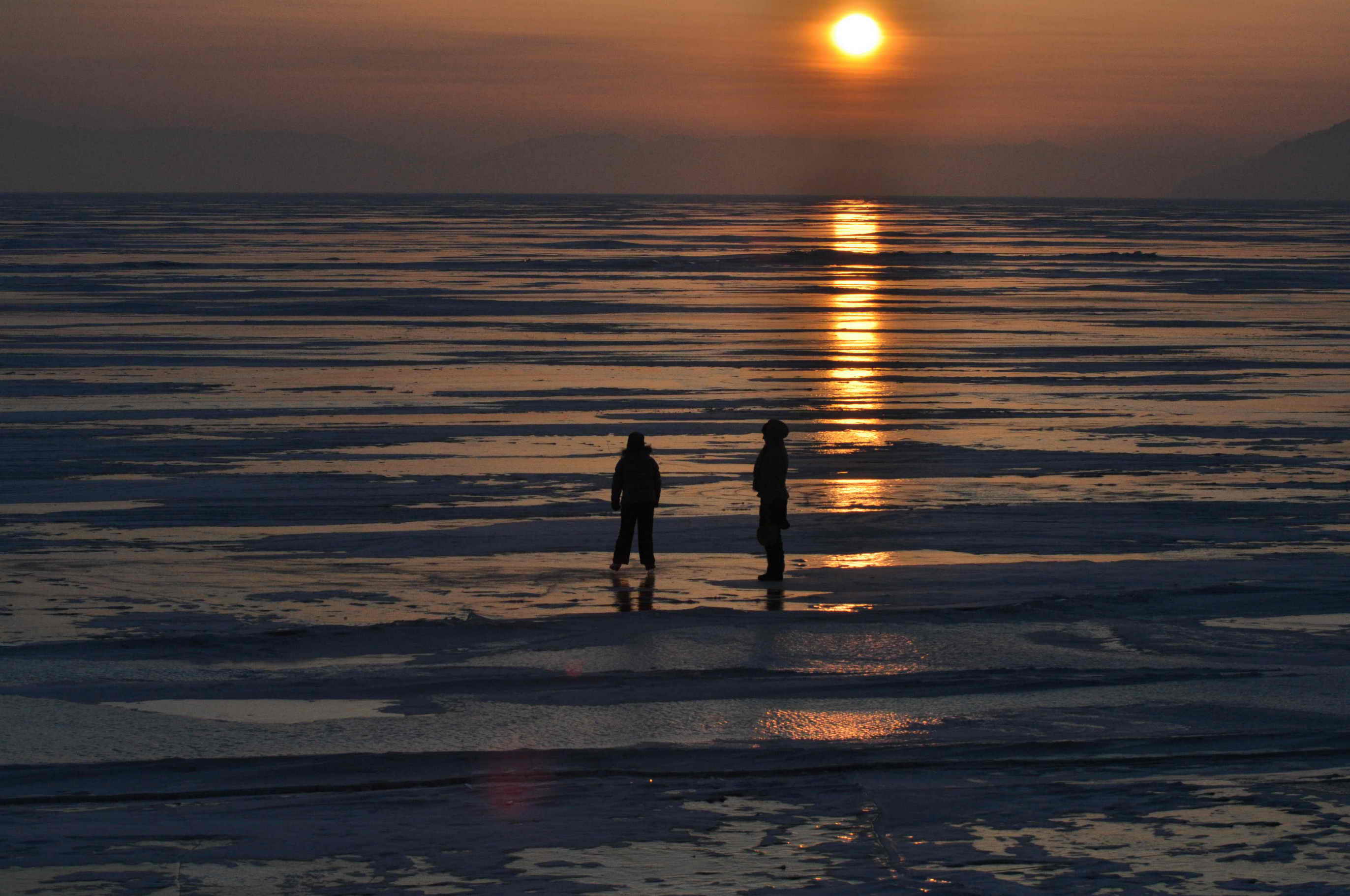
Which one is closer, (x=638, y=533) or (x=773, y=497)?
(x=773, y=497)

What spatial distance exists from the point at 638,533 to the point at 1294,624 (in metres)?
4.70

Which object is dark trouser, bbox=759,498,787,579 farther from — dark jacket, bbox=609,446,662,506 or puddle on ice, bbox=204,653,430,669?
puddle on ice, bbox=204,653,430,669

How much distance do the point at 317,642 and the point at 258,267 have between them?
51.0 meters

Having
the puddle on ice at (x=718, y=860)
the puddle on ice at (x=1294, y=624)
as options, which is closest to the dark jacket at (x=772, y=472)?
the puddle on ice at (x=1294, y=624)

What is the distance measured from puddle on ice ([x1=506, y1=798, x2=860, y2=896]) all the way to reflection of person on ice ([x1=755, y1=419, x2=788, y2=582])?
15.1 ft

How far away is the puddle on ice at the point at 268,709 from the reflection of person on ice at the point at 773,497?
12.2 ft

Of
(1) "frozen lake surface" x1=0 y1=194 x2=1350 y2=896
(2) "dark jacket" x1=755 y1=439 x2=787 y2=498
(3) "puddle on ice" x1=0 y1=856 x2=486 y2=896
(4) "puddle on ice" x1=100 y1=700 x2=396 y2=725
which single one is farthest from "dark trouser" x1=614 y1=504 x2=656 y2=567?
(3) "puddle on ice" x1=0 y1=856 x2=486 y2=896

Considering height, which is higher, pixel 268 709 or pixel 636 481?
pixel 636 481

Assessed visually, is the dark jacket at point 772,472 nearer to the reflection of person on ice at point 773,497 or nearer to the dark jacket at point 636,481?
the reflection of person on ice at point 773,497

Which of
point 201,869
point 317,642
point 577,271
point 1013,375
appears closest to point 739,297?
point 577,271

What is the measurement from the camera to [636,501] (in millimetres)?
12188

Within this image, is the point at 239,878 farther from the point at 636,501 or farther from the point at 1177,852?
the point at 636,501

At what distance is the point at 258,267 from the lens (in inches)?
2312

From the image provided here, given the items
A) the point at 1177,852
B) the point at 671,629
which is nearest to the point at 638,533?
the point at 671,629
